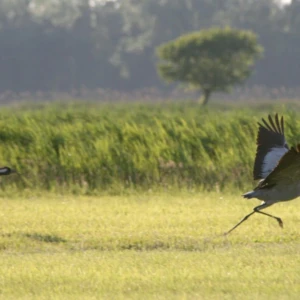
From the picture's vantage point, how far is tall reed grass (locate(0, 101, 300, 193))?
16.4 meters

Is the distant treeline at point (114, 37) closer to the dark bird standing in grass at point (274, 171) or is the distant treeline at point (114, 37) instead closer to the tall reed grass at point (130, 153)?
the tall reed grass at point (130, 153)

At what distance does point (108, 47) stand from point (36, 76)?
7918mm

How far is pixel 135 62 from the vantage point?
254 ft

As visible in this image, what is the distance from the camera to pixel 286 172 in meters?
10.3

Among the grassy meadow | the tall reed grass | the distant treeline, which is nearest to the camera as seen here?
the grassy meadow

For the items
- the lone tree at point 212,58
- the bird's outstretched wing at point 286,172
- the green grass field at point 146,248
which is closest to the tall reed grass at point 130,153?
the green grass field at point 146,248

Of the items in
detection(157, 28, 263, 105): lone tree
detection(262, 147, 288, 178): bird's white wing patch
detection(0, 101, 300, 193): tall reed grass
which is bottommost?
detection(157, 28, 263, 105): lone tree

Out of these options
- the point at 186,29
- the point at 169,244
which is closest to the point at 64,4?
the point at 186,29

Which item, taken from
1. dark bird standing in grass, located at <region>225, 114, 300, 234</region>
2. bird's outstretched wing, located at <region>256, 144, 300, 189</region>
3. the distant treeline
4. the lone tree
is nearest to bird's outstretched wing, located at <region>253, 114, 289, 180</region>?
dark bird standing in grass, located at <region>225, 114, 300, 234</region>

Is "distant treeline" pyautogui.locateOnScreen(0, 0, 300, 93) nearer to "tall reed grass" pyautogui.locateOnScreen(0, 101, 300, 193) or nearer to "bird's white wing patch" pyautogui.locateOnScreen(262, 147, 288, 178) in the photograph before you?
"tall reed grass" pyautogui.locateOnScreen(0, 101, 300, 193)

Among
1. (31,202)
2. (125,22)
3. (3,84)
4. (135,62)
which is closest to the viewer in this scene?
(31,202)

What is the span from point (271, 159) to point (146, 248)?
191 cm

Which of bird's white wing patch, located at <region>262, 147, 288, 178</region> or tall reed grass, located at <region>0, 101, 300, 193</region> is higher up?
bird's white wing patch, located at <region>262, 147, 288, 178</region>

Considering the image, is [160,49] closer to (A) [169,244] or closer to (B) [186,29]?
(B) [186,29]
